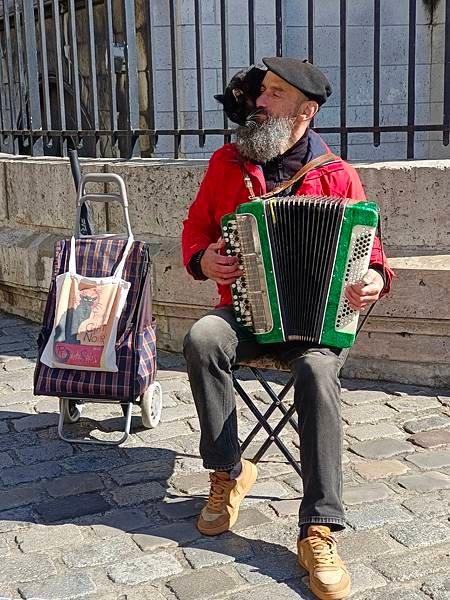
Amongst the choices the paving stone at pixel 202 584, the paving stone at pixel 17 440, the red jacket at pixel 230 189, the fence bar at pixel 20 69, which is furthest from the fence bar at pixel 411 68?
the fence bar at pixel 20 69

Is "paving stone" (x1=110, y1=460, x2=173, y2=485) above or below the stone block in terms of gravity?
below

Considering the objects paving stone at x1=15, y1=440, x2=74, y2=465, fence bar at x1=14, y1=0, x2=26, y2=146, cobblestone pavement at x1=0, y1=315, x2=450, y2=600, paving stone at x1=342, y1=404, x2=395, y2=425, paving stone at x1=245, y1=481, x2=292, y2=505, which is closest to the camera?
cobblestone pavement at x1=0, y1=315, x2=450, y2=600

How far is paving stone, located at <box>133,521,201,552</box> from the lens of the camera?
10.4 ft

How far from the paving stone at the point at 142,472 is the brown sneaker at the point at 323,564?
925mm

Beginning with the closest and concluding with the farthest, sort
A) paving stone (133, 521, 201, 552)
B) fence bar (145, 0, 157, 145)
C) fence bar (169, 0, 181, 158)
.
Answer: paving stone (133, 521, 201, 552)
fence bar (169, 0, 181, 158)
fence bar (145, 0, 157, 145)

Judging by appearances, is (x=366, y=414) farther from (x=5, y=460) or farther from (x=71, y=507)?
(x=5, y=460)

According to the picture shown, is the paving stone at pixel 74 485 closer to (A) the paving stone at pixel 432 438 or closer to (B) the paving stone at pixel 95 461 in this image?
(B) the paving stone at pixel 95 461

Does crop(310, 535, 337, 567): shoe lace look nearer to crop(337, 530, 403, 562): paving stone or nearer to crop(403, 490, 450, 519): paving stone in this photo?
crop(337, 530, 403, 562): paving stone

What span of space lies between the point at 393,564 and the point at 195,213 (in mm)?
1551

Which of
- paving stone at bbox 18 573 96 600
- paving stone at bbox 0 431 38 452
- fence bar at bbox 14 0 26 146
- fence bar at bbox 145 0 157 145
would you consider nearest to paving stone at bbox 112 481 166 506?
paving stone at bbox 18 573 96 600

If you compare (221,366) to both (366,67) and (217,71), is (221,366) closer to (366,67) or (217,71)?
(217,71)

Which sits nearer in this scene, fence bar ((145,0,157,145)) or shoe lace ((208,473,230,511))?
shoe lace ((208,473,230,511))

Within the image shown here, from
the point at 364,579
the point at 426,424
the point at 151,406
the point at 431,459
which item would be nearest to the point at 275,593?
the point at 364,579

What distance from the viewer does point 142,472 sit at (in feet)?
12.4
